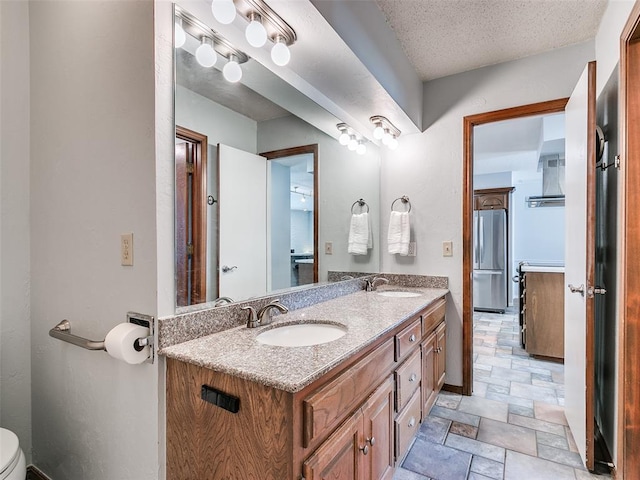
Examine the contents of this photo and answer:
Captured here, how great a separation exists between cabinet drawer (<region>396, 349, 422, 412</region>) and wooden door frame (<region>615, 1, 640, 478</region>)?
0.85 meters

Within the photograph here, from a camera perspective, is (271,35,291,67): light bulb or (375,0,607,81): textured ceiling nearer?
(271,35,291,67): light bulb

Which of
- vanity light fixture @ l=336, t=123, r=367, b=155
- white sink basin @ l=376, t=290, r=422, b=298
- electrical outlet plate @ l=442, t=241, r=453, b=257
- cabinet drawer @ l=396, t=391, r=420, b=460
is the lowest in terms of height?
cabinet drawer @ l=396, t=391, r=420, b=460

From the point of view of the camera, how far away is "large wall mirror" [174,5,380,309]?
131 centimetres

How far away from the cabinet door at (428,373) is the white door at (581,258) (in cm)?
75

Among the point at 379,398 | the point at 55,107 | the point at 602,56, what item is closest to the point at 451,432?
the point at 379,398

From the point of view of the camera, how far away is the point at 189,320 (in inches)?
46.9

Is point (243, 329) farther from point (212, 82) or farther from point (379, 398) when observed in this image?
point (212, 82)

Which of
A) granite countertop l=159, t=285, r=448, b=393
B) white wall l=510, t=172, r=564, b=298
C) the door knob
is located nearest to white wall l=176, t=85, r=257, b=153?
granite countertop l=159, t=285, r=448, b=393

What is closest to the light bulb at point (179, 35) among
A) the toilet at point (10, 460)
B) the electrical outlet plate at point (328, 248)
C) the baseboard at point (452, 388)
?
the electrical outlet plate at point (328, 248)

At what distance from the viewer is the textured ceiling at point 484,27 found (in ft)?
6.08

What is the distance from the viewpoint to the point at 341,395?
107 cm

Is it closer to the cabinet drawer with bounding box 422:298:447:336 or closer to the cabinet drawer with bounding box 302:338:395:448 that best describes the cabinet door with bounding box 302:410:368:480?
the cabinet drawer with bounding box 302:338:395:448

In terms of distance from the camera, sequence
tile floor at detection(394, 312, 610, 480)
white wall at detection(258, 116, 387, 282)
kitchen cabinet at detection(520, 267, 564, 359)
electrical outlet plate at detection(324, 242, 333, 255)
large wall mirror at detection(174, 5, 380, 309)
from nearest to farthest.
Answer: large wall mirror at detection(174, 5, 380, 309)
tile floor at detection(394, 312, 610, 480)
white wall at detection(258, 116, 387, 282)
electrical outlet plate at detection(324, 242, 333, 255)
kitchen cabinet at detection(520, 267, 564, 359)

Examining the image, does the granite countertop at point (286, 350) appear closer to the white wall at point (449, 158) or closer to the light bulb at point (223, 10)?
the white wall at point (449, 158)
